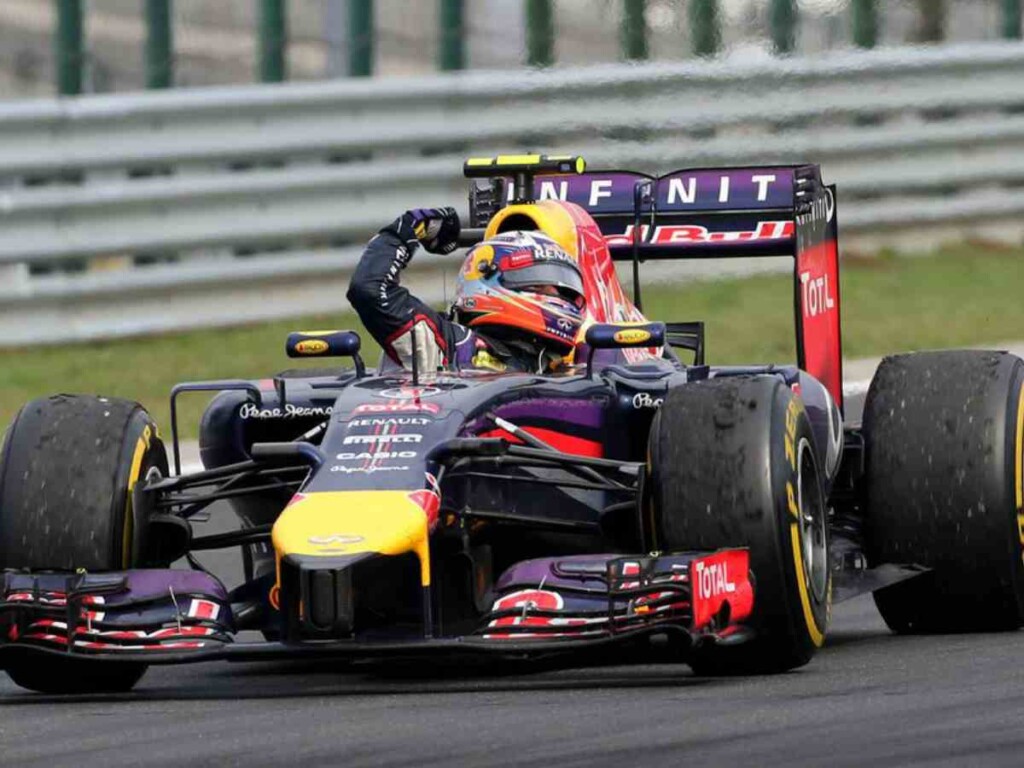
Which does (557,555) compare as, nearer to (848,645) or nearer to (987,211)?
(848,645)

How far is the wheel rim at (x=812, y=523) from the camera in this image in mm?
7973

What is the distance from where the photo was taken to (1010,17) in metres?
20.8

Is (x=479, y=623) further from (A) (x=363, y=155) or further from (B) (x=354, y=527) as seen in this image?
(A) (x=363, y=155)

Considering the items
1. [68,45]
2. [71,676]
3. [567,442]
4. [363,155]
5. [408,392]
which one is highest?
[68,45]

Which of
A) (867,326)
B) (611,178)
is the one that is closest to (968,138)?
(867,326)

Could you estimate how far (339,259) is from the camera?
1648 cm

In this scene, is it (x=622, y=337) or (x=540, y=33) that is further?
(x=540, y=33)

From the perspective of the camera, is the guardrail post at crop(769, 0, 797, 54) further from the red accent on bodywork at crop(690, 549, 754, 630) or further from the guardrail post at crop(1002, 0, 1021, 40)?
the red accent on bodywork at crop(690, 549, 754, 630)

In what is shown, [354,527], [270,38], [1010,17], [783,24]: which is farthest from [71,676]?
[1010,17]

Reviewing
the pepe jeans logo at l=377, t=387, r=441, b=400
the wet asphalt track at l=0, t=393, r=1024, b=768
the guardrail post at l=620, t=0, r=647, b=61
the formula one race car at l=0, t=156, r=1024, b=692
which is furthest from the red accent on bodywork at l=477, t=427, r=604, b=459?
the guardrail post at l=620, t=0, r=647, b=61

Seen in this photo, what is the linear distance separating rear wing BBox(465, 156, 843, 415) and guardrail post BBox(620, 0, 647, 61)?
25.9 feet

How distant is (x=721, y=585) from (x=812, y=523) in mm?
839

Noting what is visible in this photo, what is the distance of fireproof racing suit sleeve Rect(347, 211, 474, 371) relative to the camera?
356 inches

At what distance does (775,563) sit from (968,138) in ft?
39.9
